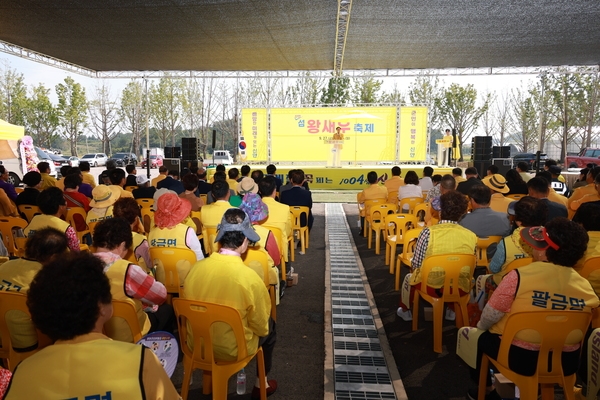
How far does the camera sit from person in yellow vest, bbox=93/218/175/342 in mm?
2498

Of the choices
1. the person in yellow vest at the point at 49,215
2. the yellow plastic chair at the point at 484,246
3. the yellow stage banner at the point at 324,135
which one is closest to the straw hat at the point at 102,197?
the person in yellow vest at the point at 49,215

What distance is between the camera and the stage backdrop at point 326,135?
17875mm

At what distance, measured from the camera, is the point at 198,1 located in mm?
8477

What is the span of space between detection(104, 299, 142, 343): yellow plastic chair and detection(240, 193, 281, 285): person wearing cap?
95 centimetres

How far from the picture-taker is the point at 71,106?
36.1 meters

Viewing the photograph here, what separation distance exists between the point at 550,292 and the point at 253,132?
54.9 feet

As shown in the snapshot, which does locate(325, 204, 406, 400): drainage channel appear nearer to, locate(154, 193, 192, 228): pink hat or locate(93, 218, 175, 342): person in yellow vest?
locate(93, 218, 175, 342): person in yellow vest

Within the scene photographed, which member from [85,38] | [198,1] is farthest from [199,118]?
[198,1]

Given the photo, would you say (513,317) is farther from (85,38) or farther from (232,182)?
(85,38)

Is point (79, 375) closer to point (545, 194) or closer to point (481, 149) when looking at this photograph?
point (545, 194)

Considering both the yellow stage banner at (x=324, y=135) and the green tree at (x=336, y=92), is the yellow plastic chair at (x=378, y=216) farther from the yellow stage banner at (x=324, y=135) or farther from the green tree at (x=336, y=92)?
the green tree at (x=336, y=92)

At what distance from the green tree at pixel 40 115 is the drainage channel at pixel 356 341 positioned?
3733cm

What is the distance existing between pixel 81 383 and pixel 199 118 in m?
37.6

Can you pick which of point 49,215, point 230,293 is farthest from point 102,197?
point 230,293
